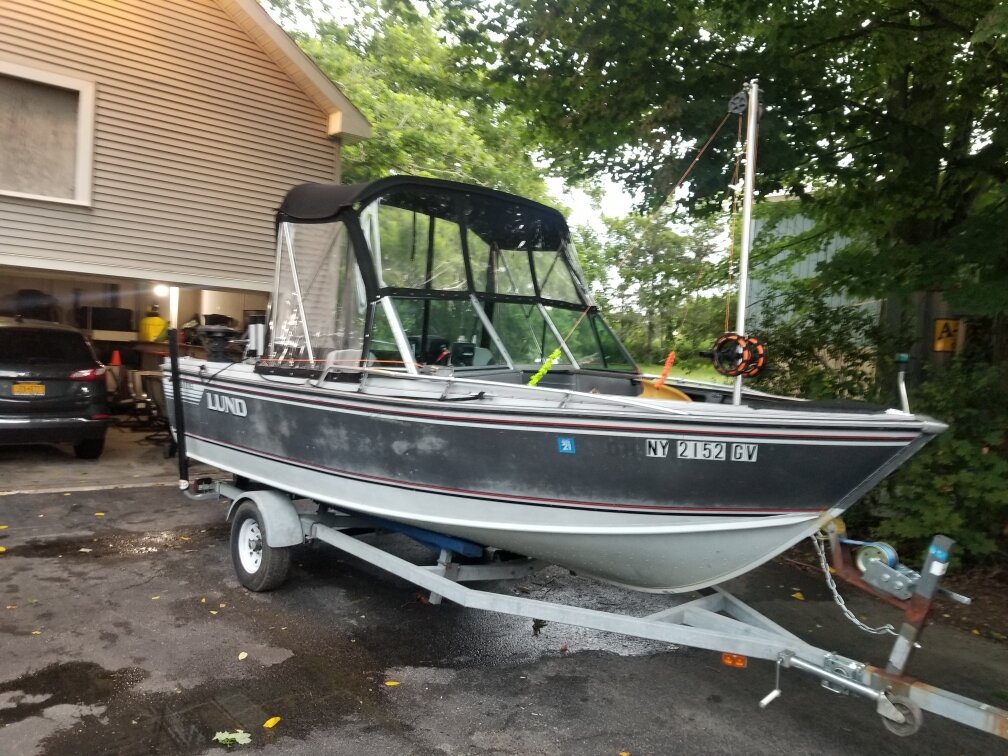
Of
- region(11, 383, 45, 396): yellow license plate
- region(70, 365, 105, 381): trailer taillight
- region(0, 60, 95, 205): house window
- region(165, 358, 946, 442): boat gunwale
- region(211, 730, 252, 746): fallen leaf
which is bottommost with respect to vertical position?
region(211, 730, 252, 746): fallen leaf

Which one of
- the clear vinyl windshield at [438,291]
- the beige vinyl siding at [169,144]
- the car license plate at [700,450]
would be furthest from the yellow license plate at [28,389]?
the car license plate at [700,450]

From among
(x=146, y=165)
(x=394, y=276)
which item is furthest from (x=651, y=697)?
(x=146, y=165)

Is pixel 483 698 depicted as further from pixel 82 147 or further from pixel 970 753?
pixel 82 147

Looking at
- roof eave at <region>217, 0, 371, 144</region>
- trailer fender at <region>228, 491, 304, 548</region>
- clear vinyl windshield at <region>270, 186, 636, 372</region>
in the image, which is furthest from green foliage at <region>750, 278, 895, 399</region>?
roof eave at <region>217, 0, 371, 144</region>

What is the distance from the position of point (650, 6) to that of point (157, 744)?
258 inches

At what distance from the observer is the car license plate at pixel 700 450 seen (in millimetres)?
3463

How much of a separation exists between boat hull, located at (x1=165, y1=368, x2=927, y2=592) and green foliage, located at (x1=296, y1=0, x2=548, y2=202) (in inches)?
478

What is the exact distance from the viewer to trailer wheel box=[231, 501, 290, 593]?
5027 millimetres

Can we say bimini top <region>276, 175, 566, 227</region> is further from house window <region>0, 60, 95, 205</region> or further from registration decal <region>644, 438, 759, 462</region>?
house window <region>0, 60, 95, 205</region>

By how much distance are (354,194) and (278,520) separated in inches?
85.4

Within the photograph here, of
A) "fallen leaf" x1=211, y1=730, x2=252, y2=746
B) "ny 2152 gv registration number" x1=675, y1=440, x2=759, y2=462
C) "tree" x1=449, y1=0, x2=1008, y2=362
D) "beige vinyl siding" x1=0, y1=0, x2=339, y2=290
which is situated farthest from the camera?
"beige vinyl siding" x1=0, y1=0, x2=339, y2=290

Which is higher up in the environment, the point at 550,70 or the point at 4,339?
the point at 550,70

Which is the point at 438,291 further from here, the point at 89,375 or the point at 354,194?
the point at 89,375

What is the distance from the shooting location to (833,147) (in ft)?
21.8
